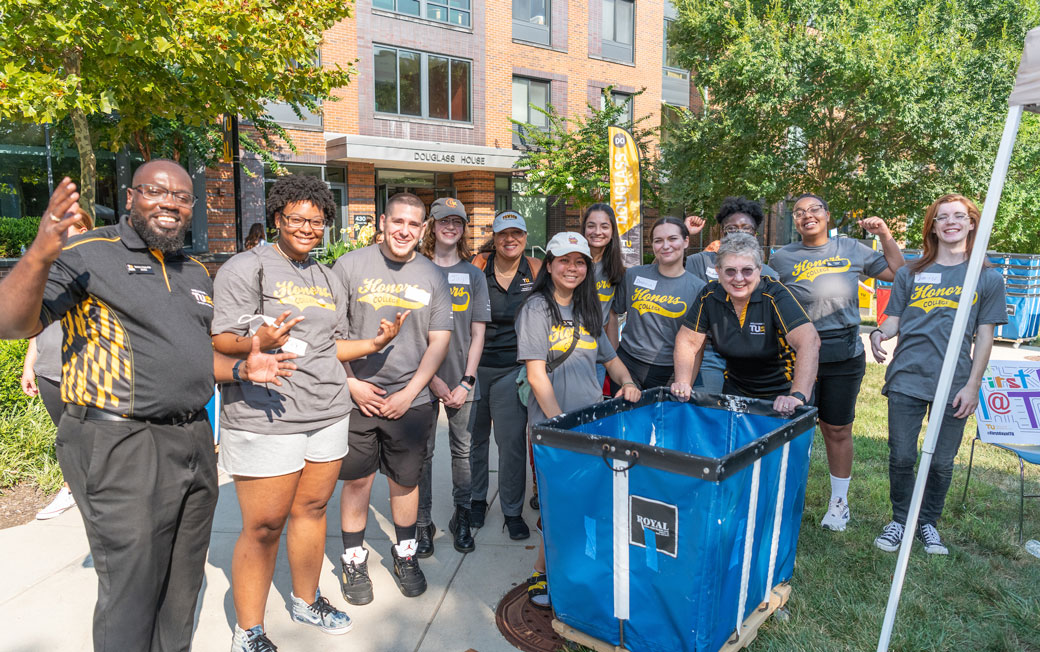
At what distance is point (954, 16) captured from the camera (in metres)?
18.4

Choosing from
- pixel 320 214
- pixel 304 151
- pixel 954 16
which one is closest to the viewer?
pixel 320 214

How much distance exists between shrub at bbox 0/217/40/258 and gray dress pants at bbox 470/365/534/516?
1033 cm

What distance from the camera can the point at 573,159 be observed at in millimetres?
19203

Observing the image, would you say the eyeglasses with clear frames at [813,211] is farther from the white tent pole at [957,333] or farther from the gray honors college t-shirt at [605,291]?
the white tent pole at [957,333]

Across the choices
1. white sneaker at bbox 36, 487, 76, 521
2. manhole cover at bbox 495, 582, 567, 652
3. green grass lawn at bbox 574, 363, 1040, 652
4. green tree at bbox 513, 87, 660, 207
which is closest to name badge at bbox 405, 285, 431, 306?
manhole cover at bbox 495, 582, 567, 652

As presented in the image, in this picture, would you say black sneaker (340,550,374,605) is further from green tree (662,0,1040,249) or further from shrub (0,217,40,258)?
green tree (662,0,1040,249)

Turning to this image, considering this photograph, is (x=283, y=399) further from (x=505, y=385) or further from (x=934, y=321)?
(x=934, y=321)

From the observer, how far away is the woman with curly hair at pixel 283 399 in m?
2.65

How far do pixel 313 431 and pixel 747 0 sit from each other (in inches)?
754

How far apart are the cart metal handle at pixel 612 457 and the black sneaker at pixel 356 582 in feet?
5.35

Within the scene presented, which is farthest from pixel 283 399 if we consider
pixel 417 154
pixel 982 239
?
pixel 417 154

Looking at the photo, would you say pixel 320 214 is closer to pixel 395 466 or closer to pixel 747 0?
pixel 395 466

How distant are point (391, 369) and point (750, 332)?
1883 millimetres

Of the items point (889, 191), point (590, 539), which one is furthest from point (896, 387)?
point (889, 191)
